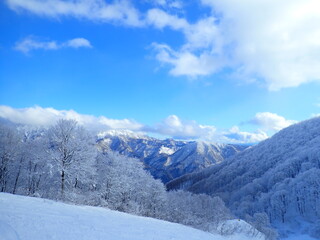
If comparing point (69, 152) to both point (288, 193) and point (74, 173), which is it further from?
point (288, 193)

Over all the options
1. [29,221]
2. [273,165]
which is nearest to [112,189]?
[29,221]

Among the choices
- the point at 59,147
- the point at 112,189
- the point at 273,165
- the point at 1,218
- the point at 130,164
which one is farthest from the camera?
the point at 273,165

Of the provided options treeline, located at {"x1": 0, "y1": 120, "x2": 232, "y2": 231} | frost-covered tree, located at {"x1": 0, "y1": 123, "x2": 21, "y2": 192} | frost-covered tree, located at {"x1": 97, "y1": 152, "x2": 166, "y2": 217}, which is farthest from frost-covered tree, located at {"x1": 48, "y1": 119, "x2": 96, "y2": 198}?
frost-covered tree, located at {"x1": 0, "y1": 123, "x2": 21, "y2": 192}

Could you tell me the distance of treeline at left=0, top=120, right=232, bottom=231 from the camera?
3278 centimetres

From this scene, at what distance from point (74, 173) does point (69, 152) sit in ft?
9.84

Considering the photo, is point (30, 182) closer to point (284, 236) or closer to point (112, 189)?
point (112, 189)

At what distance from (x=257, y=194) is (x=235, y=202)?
16.3 metres

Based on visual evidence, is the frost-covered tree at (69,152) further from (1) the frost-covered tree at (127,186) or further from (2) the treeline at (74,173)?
(1) the frost-covered tree at (127,186)

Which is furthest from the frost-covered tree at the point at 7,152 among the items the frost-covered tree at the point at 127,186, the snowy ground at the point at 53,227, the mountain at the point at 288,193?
the mountain at the point at 288,193

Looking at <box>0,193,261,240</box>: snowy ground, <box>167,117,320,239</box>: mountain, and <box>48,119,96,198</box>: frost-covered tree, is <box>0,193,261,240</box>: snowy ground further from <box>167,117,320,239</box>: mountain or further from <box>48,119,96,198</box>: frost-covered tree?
<box>167,117,320,239</box>: mountain

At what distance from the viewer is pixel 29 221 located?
15.2 meters

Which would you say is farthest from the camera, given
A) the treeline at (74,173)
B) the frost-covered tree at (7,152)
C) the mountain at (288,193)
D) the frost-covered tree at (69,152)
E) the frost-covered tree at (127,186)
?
the mountain at (288,193)

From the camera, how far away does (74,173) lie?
32.6 meters

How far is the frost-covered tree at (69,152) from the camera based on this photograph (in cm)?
3220
